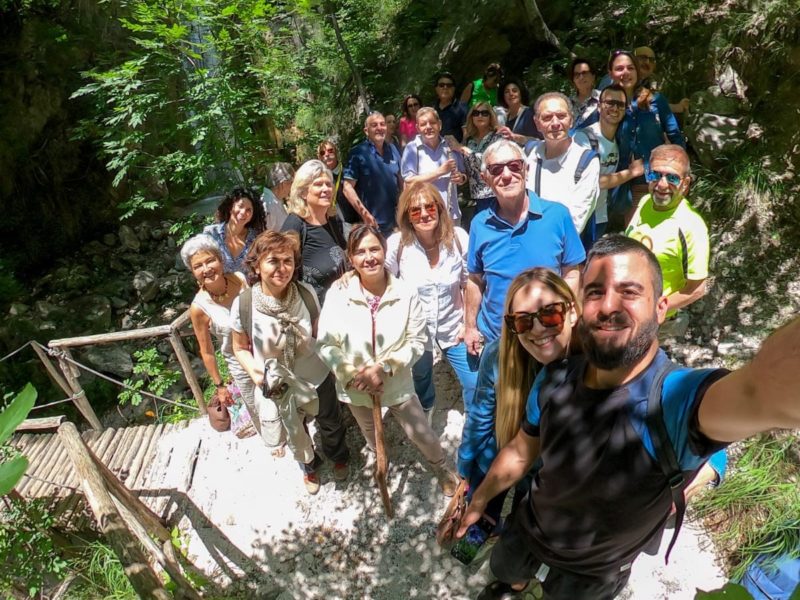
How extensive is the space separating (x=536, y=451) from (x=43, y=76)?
44.3 feet

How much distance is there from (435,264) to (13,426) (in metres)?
2.64

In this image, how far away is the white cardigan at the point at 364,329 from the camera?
9.44 ft

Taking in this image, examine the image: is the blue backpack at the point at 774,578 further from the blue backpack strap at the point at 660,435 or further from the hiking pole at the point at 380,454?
the hiking pole at the point at 380,454

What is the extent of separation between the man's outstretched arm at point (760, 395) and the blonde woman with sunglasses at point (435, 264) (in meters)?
2.00

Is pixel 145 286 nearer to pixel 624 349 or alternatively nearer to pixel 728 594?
pixel 624 349

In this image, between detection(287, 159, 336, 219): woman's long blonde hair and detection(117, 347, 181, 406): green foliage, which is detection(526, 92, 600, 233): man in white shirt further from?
detection(117, 347, 181, 406): green foliage

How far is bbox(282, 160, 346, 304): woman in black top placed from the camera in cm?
339

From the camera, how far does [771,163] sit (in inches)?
180

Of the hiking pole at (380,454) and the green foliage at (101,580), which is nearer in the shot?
the hiking pole at (380,454)

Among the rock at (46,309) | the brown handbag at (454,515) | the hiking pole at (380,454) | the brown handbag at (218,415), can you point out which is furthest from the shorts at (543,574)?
the rock at (46,309)

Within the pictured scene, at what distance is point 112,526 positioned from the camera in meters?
2.33

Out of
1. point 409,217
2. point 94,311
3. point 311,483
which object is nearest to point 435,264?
point 409,217

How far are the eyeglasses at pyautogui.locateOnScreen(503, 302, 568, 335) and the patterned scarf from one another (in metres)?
1.61

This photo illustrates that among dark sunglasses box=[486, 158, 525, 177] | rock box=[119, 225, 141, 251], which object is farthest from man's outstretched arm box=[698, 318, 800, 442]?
rock box=[119, 225, 141, 251]
